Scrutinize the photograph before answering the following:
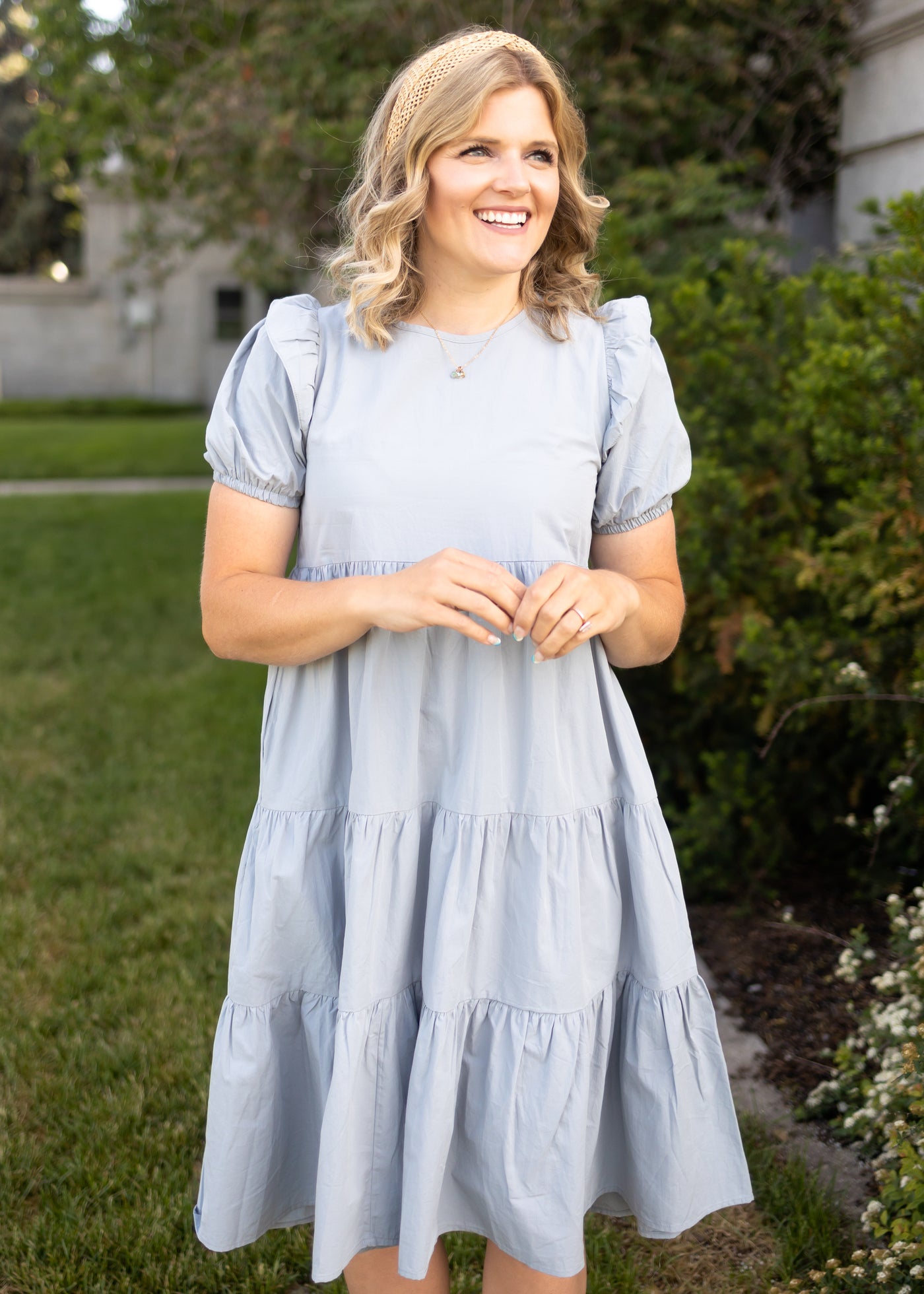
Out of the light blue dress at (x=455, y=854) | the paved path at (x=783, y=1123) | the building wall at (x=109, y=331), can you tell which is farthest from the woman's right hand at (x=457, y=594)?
the building wall at (x=109, y=331)

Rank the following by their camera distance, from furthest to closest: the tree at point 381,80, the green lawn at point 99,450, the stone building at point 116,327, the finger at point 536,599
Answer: the stone building at point 116,327 < the green lawn at point 99,450 < the tree at point 381,80 < the finger at point 536,599

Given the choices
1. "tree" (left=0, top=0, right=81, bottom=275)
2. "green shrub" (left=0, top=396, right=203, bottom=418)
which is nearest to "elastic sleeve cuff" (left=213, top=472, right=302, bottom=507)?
"green shrub" (left=0, top=396, right=203, bottom=418)

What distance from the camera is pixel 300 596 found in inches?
62.8

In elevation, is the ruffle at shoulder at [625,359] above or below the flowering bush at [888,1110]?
above

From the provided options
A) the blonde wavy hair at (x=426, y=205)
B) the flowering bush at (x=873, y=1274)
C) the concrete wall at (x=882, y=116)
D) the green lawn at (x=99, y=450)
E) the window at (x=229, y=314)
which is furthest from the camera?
the window at (x=229, y=314)

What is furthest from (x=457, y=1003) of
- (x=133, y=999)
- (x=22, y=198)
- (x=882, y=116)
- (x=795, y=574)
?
(x=22, y=198)

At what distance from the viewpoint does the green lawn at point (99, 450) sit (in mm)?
12984

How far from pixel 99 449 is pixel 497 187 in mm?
13553

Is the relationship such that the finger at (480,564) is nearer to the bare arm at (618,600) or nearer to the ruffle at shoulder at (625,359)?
the bare arm at (618,600)

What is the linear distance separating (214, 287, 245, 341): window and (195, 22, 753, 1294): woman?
77.6 ft

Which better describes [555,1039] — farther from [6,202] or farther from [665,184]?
[6,202]

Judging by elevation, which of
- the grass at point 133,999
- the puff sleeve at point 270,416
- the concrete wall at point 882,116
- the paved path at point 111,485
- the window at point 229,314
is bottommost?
the grass at point 133,999

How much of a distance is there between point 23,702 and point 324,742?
4.55 metres

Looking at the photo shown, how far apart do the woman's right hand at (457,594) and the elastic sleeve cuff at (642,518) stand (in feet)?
1.10
